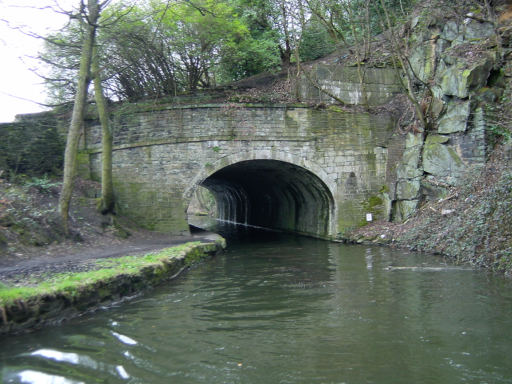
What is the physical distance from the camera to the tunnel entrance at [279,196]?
50.8ft

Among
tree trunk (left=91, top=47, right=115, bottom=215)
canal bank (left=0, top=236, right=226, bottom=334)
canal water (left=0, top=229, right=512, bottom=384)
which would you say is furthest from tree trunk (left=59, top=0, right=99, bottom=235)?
canal water (left=0, top=229, right=512, bottom=384)

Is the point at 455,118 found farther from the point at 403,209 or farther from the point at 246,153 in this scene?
the point at 246,153

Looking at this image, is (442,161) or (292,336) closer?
(292,336)

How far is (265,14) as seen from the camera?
744 inches

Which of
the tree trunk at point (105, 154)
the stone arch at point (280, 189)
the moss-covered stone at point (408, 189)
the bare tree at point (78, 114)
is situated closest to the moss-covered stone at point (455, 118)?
the moss-covered stone at point (408, 189)

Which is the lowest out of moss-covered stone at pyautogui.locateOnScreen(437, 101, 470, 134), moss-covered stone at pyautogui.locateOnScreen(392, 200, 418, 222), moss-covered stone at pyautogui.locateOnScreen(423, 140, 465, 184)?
moss-covered stone at pyautogui.locateOnScreen(392, 200, 418, 222)

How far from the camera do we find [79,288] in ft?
19.4

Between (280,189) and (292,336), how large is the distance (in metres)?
15.0

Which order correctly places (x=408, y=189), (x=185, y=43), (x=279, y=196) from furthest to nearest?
(x=279, y=196), (x=185, y=43), (x=408, y=189)

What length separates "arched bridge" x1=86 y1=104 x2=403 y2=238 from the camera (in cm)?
1362

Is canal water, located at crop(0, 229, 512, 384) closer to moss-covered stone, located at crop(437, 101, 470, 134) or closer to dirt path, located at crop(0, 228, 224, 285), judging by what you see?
dirt path, located at crop(0, 228, 224, 285)

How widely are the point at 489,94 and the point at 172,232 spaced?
9.97 m

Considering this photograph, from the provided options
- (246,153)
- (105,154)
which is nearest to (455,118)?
(246,153)

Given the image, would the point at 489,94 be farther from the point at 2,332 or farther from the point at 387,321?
the point at 2,332
